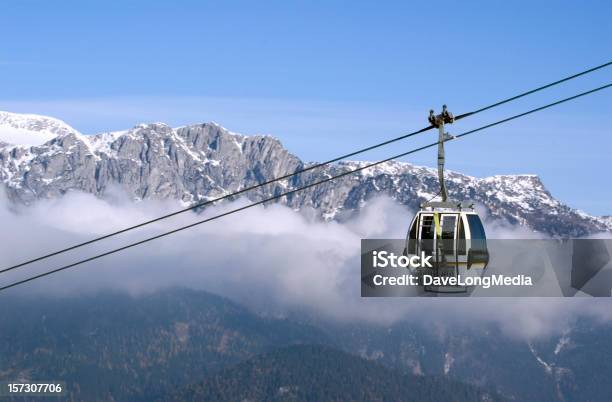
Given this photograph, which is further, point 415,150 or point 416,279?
point 416,279

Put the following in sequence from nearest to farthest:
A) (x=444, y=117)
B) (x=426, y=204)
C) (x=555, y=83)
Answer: (x=555, y=83) < (x=444, y=117) < (x=426, y=204)

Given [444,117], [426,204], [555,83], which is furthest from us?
[426,204]

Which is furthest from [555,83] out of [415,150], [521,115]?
[415,150]

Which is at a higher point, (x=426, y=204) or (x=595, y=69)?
(x=595, y=69)

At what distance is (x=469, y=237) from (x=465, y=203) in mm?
1749

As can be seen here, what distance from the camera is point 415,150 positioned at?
4781 centimetres

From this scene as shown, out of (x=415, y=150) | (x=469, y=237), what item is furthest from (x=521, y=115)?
(x=469, y=237)

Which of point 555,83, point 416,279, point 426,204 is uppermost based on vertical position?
point 555,83

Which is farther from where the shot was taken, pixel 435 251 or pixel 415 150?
pixel 435 251

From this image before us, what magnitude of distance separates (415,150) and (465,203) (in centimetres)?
628

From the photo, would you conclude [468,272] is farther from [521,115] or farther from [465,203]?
[521,115]

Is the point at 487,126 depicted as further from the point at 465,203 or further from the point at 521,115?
the point at 465,203

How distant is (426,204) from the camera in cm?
5194

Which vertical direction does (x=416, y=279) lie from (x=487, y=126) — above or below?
below
